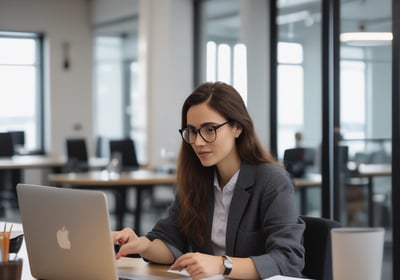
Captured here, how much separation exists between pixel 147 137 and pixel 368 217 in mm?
3763

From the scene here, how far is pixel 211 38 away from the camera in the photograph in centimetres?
823

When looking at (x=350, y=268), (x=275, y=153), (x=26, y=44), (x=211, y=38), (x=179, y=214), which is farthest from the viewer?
(x=26, y=44)

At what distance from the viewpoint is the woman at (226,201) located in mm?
2277

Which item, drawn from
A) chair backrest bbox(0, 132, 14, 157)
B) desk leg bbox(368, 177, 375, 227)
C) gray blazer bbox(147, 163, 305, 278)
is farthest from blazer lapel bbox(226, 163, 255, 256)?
chair backrest bbox(0, 132, 14, 157)

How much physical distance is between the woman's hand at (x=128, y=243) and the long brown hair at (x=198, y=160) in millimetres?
196

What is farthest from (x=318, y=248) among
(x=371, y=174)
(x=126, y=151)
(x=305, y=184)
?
(x=126, y=151)

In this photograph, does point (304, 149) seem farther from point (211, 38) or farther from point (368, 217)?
point (211, 38)

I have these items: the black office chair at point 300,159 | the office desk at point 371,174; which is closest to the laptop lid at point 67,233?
the office desk at point 371,174

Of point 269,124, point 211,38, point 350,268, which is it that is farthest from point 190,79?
point 350,268

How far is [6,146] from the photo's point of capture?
27.3 ft

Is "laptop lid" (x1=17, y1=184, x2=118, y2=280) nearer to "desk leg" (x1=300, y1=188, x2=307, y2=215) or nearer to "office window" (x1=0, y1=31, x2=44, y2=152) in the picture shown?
"desk leg" (x1=300, y1=188, x2=307, y2=215)

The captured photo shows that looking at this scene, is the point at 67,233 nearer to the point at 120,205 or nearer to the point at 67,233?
the point at 67,233

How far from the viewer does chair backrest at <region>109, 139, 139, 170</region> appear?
7523 millimetres

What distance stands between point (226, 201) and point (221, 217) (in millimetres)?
60
